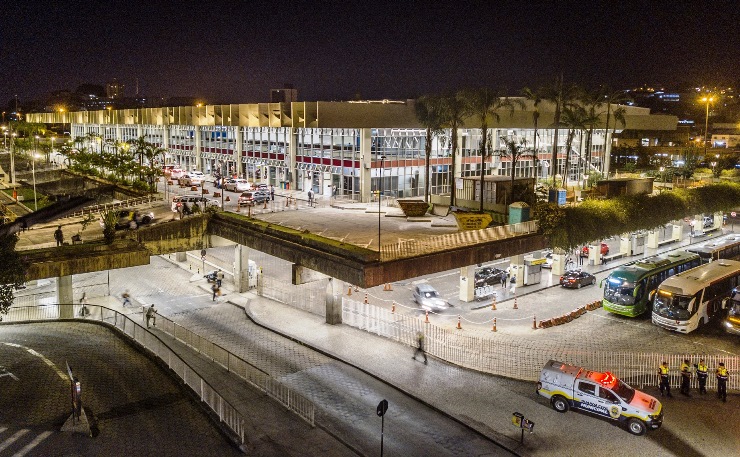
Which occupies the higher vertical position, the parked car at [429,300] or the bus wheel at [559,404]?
the parked car at [429,300]

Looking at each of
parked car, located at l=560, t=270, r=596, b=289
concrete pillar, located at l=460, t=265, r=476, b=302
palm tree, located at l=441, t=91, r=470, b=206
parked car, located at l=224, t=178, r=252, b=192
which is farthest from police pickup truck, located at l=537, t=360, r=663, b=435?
parked car, located at l=224, t=178, r=252, b=192

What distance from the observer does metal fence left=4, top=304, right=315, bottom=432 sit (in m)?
15.8

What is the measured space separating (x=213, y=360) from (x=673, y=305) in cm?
2116

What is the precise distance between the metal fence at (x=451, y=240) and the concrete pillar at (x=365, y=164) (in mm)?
22208

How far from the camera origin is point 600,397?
18766mm

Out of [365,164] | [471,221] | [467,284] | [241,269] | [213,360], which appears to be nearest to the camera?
[213,360]

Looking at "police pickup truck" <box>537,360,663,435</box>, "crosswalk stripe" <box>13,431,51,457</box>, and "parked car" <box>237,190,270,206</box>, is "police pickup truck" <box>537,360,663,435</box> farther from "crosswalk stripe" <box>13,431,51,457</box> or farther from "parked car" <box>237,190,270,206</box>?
"parked car" <box>237,190,270,206</box>

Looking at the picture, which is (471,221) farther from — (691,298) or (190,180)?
(190,180)

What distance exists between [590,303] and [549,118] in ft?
122

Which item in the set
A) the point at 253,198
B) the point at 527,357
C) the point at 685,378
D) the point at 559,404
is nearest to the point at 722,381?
the point at 685,378

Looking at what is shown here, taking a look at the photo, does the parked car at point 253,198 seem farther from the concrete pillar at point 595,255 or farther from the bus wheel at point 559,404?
the bus wheel at point 559,404

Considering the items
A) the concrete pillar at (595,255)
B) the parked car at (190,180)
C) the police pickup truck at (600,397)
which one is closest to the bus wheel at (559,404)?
the police pickup truck at (600,397)

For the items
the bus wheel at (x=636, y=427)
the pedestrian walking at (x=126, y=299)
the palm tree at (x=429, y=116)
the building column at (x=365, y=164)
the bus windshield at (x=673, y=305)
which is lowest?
the pedestrian walking at (x=126, y=299)

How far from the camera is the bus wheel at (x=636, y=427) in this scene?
1794cm
